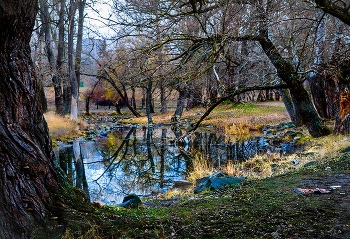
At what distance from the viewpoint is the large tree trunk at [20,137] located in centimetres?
225

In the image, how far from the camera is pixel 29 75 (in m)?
2.60

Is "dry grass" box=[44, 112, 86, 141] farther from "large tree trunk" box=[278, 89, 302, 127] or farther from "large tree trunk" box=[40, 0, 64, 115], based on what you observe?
"large tree trunk" box=[278, 89, 302, 127]

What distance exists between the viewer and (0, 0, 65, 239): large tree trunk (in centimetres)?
225

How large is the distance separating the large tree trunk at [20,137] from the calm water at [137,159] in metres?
3.48

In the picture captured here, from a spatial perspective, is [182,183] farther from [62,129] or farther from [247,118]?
[247,118]

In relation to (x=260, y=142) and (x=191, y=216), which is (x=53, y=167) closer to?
(x=191, y=216)

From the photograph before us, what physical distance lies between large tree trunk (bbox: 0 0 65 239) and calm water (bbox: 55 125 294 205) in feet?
11.4

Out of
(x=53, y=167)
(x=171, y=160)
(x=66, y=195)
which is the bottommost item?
(x=171, y=160)

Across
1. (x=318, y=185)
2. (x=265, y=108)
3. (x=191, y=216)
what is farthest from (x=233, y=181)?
(x=265, y=108)

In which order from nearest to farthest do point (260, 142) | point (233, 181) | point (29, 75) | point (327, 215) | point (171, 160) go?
point (29, 75) → point (327, 215) → point (233, 181) → point (171, 160) → point (260, 142)

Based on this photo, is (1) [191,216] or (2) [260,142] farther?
(2) [260,142]

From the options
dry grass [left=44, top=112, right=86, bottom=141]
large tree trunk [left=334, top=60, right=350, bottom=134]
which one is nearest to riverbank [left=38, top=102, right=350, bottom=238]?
large tree trunk [left=334, top=60, right=350, bottom=134]

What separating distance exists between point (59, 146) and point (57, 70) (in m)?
5.67

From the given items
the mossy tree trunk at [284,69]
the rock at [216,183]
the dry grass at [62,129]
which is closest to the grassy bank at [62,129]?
the dry grass at [62,129]
